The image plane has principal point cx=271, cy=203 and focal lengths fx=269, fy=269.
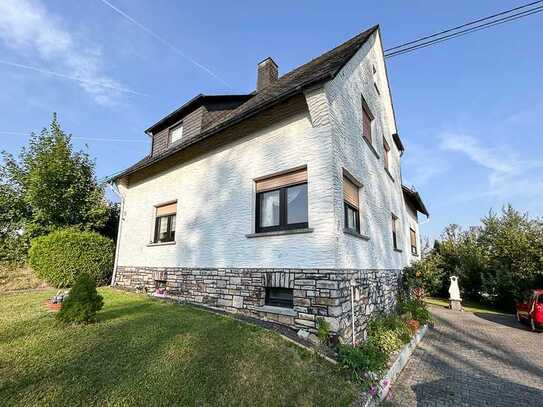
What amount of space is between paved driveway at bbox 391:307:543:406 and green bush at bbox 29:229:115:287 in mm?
10003

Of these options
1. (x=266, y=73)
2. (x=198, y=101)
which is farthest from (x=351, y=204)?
(x=266, y=73)

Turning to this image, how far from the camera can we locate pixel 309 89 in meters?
Result: 5.21

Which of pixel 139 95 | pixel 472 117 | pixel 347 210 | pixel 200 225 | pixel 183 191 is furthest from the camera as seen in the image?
pixel 139 95

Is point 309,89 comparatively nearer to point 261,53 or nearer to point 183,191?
point 183,191

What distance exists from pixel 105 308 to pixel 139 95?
10974 mm

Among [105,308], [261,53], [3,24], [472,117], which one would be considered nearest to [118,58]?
[3,24]

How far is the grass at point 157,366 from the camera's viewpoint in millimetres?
2764

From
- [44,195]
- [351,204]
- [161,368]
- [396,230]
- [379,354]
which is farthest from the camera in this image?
[44,195]

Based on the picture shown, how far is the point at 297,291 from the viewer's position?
507 cm

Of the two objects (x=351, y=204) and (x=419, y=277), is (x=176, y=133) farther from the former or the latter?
(x=419, y=277)

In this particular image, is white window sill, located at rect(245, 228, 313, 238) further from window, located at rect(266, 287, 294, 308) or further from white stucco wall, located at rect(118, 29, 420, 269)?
window, located at rect(266, 287, 294, 308)

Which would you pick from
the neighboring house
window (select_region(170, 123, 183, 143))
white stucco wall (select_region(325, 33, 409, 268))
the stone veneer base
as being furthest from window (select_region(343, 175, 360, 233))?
window (select_region(170, 123, 183, 143))

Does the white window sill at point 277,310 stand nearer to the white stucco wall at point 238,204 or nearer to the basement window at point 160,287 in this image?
the white stucco wall at point 238,204

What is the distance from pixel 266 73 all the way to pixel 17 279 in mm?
12274
